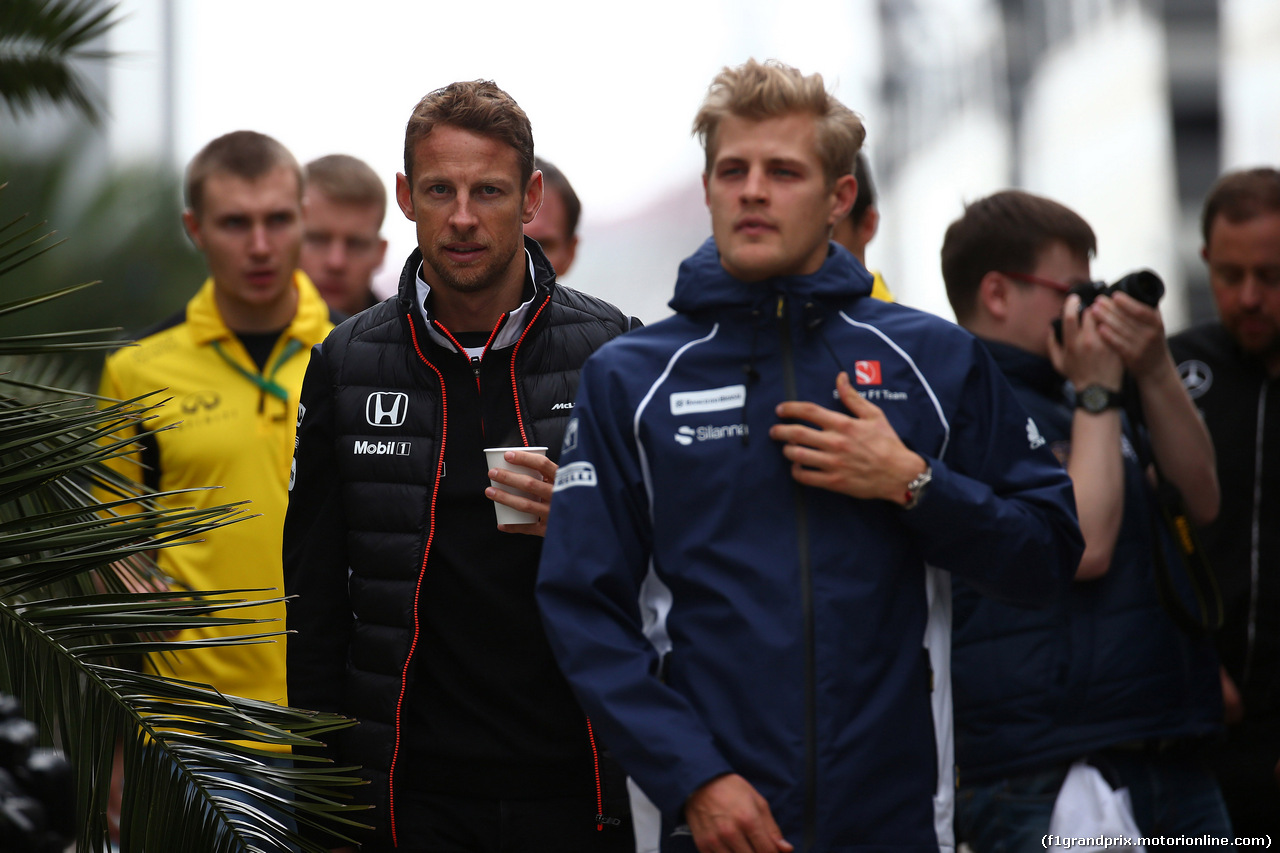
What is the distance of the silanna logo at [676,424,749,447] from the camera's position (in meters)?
2.54

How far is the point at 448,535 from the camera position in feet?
9.77

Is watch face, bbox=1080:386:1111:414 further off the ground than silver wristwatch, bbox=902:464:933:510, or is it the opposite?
watch face, bbox=1080:386:1111:414

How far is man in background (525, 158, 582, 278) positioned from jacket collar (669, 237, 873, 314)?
6.60 feet

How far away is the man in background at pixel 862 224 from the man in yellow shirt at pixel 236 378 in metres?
1.60

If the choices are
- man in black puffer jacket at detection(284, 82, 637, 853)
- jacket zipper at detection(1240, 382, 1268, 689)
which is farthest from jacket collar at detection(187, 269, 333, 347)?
jacket zipper at detection(1240, 382, 1268, 689)

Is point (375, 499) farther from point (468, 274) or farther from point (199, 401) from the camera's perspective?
point (199, 401)

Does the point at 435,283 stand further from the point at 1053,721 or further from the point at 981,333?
the point at 1053,721

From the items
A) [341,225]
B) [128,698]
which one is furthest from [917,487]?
[341,225]

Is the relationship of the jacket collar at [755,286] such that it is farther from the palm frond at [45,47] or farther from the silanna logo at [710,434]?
the palm frond at [45,47]

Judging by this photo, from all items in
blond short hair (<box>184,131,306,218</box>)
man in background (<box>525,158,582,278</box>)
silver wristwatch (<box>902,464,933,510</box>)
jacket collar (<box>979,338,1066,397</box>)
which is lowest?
silver wristwatch (<box>902,464,933,510</box>)

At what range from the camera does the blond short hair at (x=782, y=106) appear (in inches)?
103

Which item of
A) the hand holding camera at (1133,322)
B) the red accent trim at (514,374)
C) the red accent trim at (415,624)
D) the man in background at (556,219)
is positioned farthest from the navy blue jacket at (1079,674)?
the man in background at (556,219)

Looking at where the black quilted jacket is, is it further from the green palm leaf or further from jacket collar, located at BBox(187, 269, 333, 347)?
jacket collar, located at BBox(187, 269, 333, 347)

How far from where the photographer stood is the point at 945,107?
121 feet
